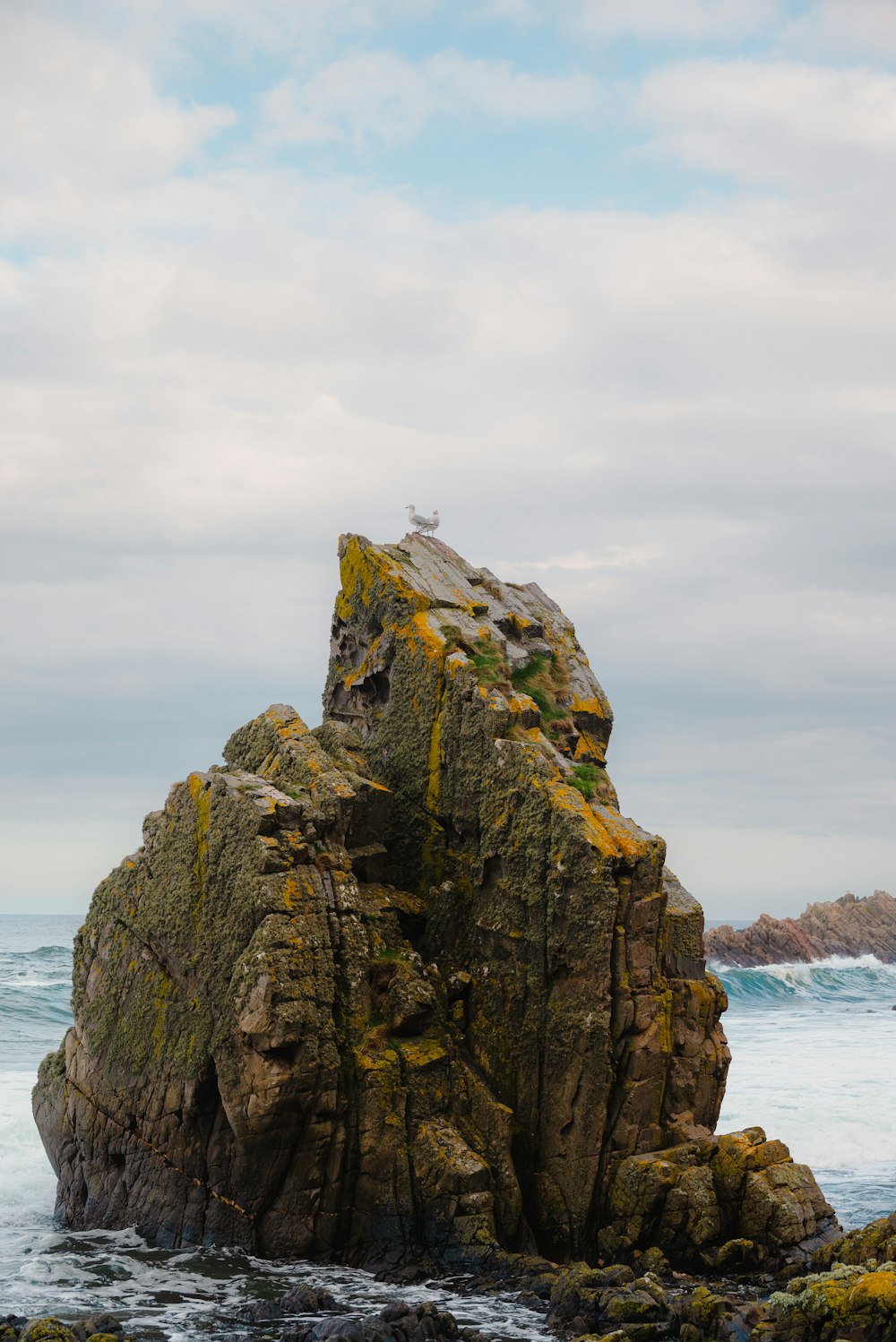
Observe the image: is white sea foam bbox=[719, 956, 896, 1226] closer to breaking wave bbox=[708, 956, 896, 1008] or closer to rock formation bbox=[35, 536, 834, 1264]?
breaking wave bbox=[708, 956, 896, 1008]

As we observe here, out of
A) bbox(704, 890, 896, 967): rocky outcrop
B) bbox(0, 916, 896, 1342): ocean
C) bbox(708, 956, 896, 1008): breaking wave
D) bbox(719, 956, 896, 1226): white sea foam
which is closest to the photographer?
bbox(0, 916, 896, 1342): ocean

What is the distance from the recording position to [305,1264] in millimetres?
19172

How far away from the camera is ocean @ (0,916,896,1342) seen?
17.5 m

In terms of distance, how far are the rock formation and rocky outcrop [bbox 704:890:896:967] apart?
6539 cm

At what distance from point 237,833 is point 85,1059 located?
217 inches

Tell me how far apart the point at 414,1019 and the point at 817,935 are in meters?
85.5

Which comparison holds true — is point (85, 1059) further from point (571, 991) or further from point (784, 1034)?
point (784, 1034)

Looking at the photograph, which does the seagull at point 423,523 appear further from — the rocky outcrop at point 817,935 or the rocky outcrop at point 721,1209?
the rocky outcrop at point 817,935

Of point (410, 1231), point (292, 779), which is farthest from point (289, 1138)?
point (292, 779)

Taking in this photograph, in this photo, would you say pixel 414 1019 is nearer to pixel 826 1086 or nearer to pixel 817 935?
pixel 826 1086

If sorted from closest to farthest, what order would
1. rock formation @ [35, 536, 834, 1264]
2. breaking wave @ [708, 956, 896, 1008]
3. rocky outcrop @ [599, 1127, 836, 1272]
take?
rocky outcrop @ [599, 1127, 836, 1272], rock formation @ [35, 536, 834, 1264], breaking wave @ [708, 956, 896, 1008]

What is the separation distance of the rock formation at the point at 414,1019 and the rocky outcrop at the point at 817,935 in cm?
6539

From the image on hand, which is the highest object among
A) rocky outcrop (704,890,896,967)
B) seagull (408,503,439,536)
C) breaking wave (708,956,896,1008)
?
seagull (408,503,439,536)

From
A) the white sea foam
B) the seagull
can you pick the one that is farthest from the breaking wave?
the seagull
